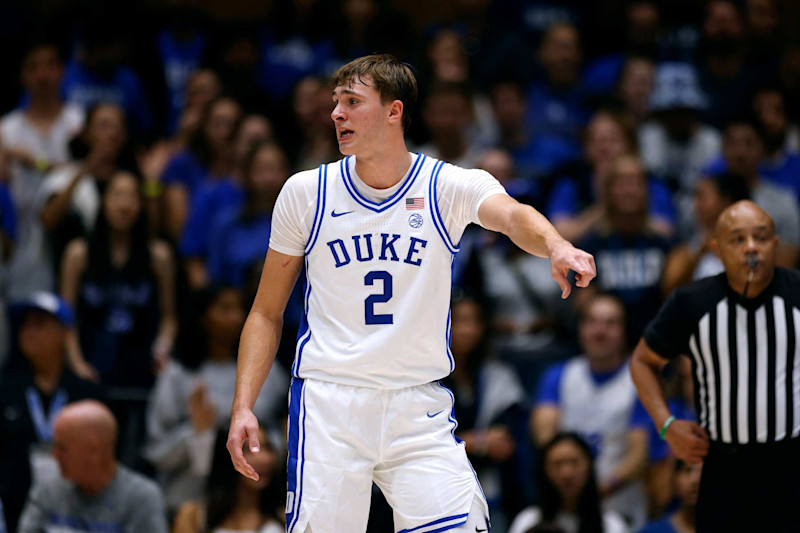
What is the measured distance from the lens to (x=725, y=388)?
19.0 ft

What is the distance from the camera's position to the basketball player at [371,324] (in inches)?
199

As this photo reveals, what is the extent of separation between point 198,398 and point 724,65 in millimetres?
6667

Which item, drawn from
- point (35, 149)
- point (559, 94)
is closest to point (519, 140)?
point (559, 94)

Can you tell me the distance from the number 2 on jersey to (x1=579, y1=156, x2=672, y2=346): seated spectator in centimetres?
467

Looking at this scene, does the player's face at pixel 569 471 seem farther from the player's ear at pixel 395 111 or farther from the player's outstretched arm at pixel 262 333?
the player's ear at pixel 395 111

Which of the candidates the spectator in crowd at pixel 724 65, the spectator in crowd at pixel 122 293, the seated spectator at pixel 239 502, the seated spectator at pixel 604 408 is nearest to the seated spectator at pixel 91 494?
the seated spectator at pixel 239 502

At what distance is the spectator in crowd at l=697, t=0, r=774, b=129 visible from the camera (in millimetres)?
12109

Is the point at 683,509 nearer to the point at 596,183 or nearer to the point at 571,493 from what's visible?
the point at 571,493

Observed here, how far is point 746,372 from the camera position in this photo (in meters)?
5.75

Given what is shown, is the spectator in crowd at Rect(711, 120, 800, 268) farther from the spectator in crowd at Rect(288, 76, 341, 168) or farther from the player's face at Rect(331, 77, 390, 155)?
the player's face at Rect(331, 77, 390, 155)

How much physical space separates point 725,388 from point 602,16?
8422 mm

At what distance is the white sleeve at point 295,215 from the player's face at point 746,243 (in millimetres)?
2043

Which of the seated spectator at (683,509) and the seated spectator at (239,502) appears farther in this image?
the seated spectator at (239,502)

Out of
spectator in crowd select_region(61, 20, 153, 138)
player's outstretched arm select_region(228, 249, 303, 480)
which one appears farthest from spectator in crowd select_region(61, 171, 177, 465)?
player's outstretched arm select_region(228, 249, 303, 480)
